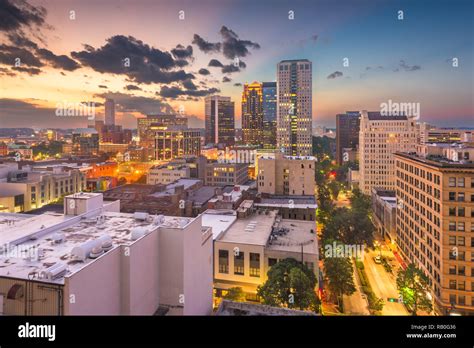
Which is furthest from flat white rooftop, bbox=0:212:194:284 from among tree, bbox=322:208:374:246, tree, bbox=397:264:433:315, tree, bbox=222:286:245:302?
tree, bbox=322:208:374:246

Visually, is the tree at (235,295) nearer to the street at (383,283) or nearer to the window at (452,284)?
the street at (383,283)

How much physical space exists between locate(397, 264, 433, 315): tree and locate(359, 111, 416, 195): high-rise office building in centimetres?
1805

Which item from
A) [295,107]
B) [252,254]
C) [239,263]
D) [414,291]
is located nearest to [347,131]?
[295,107]

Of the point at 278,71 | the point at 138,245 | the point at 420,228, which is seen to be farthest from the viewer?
the point at 278,71

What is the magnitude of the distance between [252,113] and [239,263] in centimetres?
6079

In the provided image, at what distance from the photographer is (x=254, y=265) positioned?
35.0 ft

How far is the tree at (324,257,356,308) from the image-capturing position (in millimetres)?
10109

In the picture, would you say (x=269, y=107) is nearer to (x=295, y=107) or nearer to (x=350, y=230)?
(x=295, y=107)

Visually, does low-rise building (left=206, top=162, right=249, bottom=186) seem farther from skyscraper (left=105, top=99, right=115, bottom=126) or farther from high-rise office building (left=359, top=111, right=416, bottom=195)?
skyscraper (left=105, top=99, right=115, bottom=126)

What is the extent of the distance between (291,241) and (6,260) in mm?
8864

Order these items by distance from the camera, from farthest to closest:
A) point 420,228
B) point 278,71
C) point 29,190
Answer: point 278,71 < point 29,190 < point 420,228
